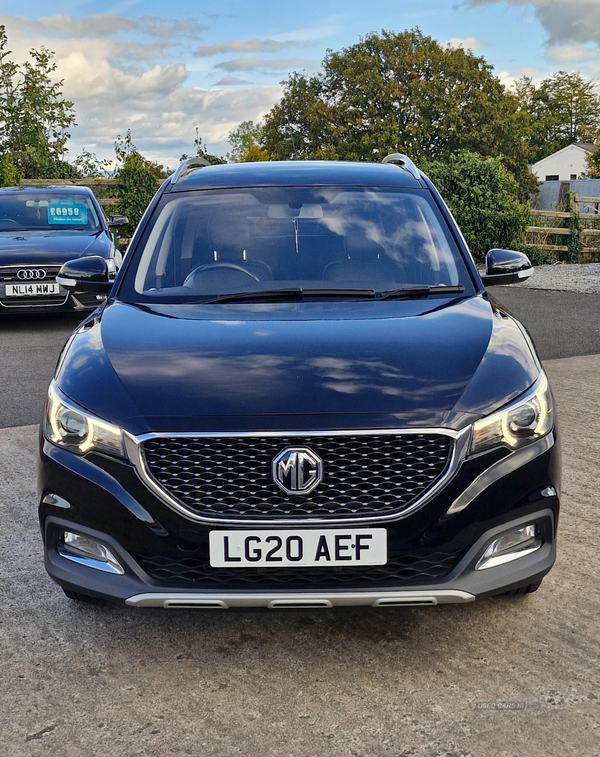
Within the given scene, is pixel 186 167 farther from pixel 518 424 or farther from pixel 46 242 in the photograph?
pixel 46 242

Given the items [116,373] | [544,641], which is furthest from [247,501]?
[544,641]

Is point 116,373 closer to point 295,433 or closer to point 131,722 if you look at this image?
point 295,433

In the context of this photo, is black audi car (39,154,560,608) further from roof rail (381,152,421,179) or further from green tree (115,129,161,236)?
green tree (115,129,161,236)

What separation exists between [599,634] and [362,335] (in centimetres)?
130

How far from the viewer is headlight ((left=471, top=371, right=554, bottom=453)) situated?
279 centimetres

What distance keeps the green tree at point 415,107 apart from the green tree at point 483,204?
3370 cm

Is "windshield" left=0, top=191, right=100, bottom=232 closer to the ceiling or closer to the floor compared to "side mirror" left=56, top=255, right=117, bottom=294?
closer to the ceiling

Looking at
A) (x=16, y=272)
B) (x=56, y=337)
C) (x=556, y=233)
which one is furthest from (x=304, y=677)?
(x=556, y=233)

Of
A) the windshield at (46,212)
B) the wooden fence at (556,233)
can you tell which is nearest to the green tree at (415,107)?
the wooden fence at (556,233)

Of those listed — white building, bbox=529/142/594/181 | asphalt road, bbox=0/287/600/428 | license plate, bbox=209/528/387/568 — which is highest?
white building, bbox=529/142/594/181

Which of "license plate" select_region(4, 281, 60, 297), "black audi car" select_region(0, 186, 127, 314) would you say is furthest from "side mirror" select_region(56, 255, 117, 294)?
"license plate" select_region(4, 281, 60, 297)

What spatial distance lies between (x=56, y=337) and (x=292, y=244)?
6656 mm

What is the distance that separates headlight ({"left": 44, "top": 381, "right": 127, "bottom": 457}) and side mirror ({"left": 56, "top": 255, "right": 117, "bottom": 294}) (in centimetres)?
141

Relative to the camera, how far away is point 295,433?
2707mm
